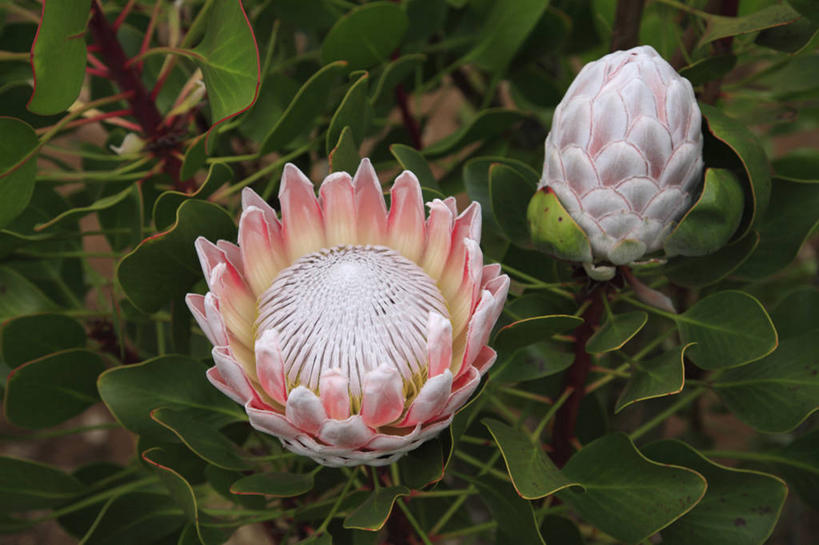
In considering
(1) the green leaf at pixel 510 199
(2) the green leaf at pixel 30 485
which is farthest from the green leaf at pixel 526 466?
(2) the green leaf at pixel 30 485

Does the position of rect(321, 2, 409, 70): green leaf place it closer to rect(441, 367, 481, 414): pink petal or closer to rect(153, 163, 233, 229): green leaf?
rect(153, 163, 233, 229): green leaf

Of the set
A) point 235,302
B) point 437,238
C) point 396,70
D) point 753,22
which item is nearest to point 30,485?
point 235,302

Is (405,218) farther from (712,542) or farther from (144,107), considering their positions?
(712,542)

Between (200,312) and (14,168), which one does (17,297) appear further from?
(200,312)

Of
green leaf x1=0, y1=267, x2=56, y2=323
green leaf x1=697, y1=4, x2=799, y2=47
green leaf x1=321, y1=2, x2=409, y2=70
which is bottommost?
green leaf x1=0, y1=267, x2=56, y2=323

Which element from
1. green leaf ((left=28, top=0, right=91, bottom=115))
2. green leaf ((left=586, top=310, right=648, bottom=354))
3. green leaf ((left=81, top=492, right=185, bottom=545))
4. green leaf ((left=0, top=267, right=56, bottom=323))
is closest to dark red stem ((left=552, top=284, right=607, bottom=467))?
green leaf ((left=586, top=310, right=648, bottom=354))

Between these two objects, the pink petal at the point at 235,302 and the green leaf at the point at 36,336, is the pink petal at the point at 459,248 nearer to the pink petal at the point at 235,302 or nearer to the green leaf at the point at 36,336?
the pink petal at the point at 235,302

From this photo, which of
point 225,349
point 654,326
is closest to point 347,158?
point 225,349
